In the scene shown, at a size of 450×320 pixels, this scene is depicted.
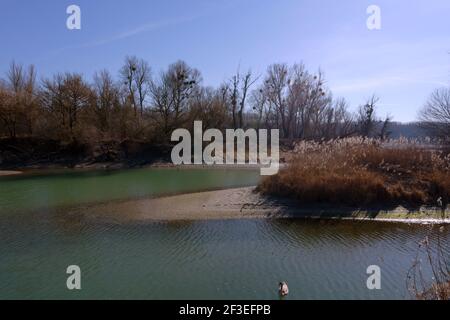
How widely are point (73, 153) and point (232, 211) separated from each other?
2573cm

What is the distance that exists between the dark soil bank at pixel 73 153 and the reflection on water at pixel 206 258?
21.3 metres

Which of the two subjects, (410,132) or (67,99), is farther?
(410,132)

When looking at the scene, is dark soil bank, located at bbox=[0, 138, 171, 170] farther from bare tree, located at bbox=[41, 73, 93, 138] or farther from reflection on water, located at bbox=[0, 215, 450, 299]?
reflection on water, located at bbox=[0, 215, 450, 299]

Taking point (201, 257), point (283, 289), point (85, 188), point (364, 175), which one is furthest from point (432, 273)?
point (85, 188)

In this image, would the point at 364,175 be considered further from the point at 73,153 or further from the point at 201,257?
the point at 73,153

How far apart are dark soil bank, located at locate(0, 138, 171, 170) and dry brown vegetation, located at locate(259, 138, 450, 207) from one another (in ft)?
65.0

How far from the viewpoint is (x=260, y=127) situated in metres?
48.2

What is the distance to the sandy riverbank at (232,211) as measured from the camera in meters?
10.7

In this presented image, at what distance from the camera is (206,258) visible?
24.5ft

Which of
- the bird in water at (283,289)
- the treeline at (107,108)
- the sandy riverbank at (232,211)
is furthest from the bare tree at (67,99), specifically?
the bird in water at (283,289)

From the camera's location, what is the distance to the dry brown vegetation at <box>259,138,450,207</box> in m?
11.6

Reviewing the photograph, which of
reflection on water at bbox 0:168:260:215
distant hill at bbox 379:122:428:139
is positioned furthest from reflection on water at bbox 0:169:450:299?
distant hill at bbox 379:122:428:139

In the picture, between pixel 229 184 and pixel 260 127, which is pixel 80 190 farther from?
pixel 260 127

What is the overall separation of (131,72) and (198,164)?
57.7 ft
